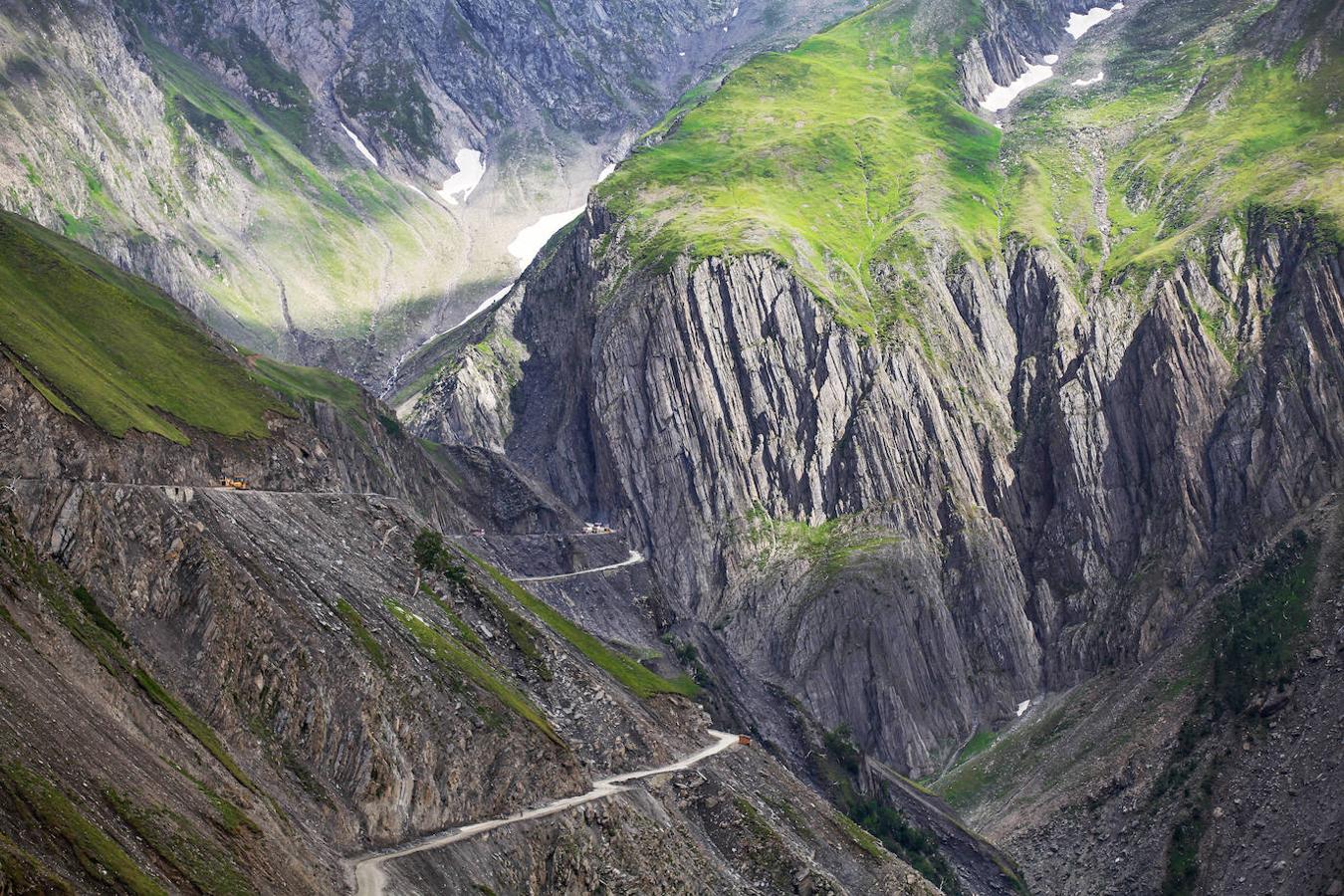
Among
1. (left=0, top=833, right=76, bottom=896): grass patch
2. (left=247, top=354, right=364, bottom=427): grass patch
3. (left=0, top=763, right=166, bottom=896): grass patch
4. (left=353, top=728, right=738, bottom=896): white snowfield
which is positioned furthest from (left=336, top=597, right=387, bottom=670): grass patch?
(left=247, top=354, right=364, bottom=427): grass patch

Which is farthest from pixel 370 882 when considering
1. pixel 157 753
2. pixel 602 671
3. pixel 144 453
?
pixel 602 671

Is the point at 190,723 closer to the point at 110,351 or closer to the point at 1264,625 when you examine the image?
the point at 110,351

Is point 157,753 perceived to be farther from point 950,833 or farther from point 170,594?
point 950,833

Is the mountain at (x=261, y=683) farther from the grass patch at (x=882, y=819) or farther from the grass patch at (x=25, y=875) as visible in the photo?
the grass patch at (x=882, y=819)

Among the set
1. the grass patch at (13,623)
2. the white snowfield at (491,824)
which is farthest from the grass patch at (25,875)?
the white snowfield at (491,824)

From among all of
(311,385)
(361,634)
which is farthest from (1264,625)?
(361,634)
